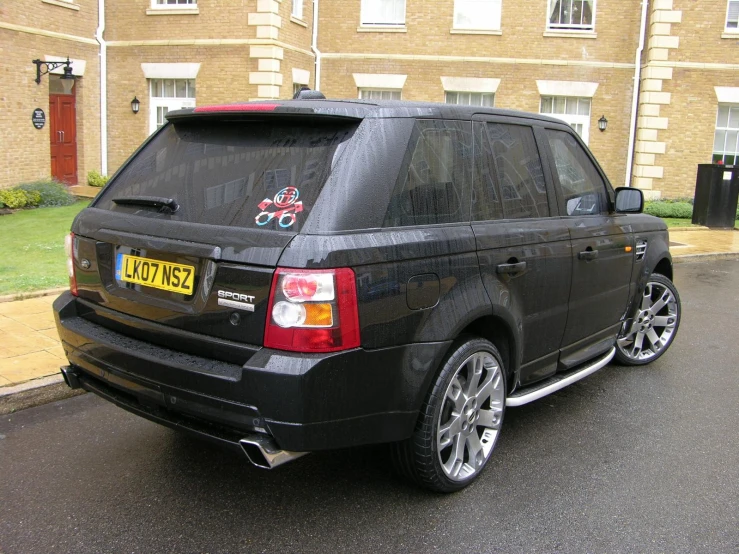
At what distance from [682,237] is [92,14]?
1418 cm

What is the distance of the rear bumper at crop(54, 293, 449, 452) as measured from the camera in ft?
9.12

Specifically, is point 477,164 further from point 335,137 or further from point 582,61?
point 582,61

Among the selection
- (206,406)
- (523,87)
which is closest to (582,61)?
(523,87)

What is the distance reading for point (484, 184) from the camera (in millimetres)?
3666

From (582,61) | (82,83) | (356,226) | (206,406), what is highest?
(582,61)

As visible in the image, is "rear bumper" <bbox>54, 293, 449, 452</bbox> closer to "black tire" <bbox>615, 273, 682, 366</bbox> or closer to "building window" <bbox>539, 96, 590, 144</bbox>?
"black tire" <bbox>615, 273, 682, 366</bbox>

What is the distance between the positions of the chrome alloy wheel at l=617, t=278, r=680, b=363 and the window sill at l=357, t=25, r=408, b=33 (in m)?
14.7

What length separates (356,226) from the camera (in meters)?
2.91

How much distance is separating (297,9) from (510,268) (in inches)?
641

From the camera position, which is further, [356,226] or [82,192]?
[82,192]

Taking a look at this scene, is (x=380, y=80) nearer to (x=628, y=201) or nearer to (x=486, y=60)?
(x=486, y=60)

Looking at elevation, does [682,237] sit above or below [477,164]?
below

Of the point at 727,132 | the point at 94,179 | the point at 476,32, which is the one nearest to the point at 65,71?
the point at 94,179

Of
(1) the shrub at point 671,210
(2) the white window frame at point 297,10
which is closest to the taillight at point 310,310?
(1) the shrub at point 671,210
